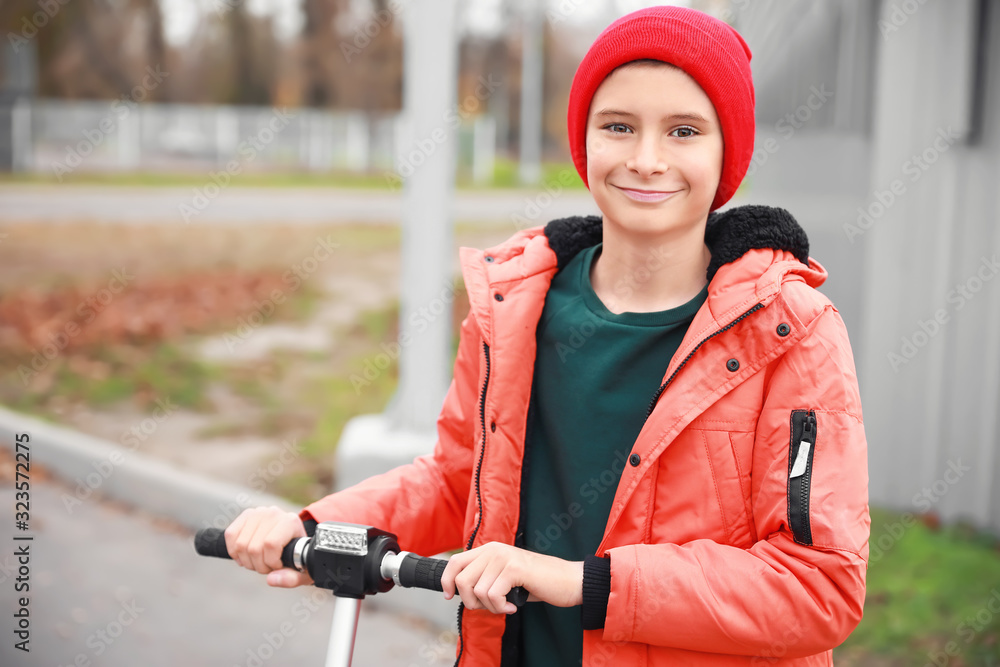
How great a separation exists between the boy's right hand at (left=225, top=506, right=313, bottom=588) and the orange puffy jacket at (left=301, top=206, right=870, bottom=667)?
7 centimetres

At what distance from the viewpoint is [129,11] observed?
26.7 m

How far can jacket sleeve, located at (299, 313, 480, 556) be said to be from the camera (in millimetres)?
1706

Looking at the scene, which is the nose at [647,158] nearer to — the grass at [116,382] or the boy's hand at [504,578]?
the boy's hand at [504,578]

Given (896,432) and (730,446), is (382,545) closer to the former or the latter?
(730,446)

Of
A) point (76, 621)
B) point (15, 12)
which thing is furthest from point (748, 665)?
point (15, 12)

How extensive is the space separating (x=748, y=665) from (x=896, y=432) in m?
3.47

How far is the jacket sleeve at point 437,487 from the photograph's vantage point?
1706 mm

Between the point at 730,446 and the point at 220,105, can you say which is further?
the point at 220,105

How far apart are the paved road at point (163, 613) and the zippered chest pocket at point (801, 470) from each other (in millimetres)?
2633

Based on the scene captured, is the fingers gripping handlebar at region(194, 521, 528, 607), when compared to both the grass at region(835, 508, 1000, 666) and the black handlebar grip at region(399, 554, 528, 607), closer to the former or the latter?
the black handlebar grip at region(399, 554, 528, 607)

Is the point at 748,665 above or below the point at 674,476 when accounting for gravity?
below

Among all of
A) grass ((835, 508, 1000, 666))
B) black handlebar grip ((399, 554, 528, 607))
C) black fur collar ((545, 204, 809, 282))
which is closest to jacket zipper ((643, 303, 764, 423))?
black fur collar ((545, 204, 809, 282))

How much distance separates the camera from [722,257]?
61.4 inches

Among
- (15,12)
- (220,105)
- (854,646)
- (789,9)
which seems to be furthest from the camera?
(220,105)
